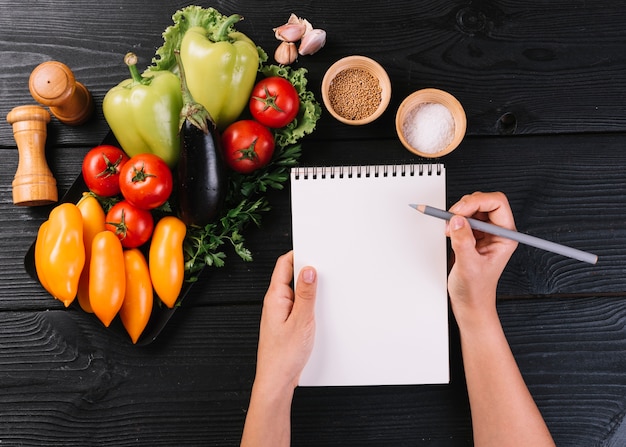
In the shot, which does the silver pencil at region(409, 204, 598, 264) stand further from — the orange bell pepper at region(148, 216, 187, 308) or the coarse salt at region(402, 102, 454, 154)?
the orange bell pepper at region(148, 216, 187, 308)

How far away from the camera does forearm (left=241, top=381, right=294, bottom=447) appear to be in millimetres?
862

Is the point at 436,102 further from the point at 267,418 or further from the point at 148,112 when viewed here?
the point at 267,418

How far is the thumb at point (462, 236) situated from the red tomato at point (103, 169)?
1.72ft

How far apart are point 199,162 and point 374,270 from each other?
1.08 feet

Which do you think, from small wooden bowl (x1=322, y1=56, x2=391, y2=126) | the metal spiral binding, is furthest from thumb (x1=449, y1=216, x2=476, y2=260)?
small wooden bowl (x1=322, y1=56, x2=391, y2=126)

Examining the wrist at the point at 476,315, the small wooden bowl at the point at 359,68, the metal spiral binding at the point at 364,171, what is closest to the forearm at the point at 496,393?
the wrist at the point at 476,315

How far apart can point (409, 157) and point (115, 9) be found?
0.58 meters

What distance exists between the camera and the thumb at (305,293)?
82 centimetres

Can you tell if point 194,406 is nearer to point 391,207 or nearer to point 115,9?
point 391,207

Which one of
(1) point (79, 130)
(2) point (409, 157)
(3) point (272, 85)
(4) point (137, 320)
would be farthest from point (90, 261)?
(2) point (409, 157)

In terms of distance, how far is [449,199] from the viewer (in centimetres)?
95

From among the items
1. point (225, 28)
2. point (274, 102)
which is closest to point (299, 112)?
point (274, 102)

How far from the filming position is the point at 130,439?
0.97 meters

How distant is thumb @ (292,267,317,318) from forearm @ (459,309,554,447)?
26 centimetres
